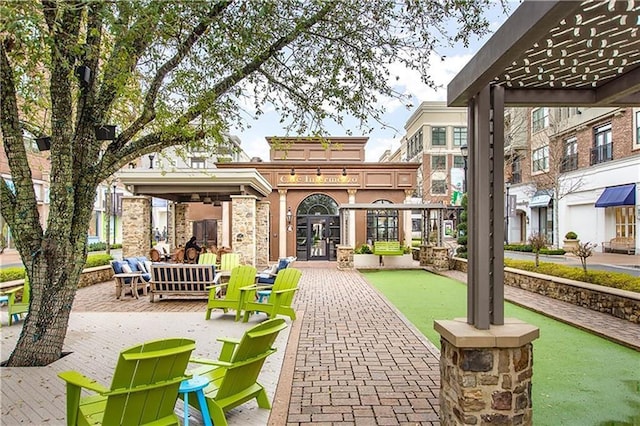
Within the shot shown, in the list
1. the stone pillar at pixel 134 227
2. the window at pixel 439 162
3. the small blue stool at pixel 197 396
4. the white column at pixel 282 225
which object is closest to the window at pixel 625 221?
the white column at pixel 282 225

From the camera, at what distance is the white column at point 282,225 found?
2211 cm

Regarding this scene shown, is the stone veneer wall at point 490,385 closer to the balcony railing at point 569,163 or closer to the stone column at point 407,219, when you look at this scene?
the stone column at point 407,219

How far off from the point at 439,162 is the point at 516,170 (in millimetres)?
8560

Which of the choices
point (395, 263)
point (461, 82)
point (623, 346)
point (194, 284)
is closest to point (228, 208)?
point (395, 263)

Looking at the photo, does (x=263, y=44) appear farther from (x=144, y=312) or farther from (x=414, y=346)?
(x=144, y=312)

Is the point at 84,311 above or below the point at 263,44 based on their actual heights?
below

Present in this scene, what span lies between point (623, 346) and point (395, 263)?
13.1 m

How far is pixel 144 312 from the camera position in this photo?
365 inches

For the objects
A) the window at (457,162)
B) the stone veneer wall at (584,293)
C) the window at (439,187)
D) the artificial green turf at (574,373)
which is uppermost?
the window at (457,162)

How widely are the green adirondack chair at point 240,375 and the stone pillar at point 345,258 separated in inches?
550

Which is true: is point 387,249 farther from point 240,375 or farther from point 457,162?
point 457,162

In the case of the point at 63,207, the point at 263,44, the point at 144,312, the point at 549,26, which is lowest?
the point at 144,312

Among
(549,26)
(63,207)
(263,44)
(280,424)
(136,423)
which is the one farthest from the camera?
(263,44)

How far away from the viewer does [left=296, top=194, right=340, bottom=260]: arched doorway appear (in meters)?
22.8
